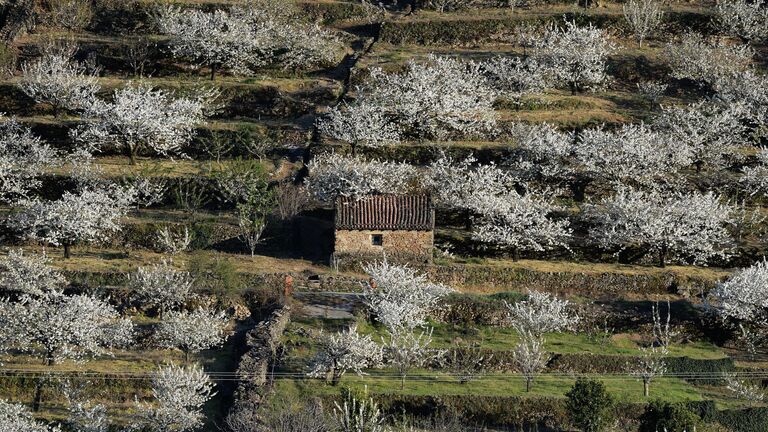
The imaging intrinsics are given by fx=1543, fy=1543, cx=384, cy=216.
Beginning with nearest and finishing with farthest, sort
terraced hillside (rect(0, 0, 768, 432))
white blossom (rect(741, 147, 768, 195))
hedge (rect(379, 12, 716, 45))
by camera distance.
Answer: terraced hillside (rect(0, 0, 768, 432)) → white blossom (rect(741, 147, 768, 195)) → hedge (rect(379, 12, 716, 45))

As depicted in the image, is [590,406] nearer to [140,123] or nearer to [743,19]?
[140,123]

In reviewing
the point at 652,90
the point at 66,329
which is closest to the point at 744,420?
the point at 66,329

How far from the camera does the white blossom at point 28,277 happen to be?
227 ft

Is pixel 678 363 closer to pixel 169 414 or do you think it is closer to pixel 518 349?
pixel 518 349

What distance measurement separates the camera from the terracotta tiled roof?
247 ft

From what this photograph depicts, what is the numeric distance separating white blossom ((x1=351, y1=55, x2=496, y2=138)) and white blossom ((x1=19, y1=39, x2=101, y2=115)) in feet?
50.0

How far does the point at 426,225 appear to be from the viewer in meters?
75.4

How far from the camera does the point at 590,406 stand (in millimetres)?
60094

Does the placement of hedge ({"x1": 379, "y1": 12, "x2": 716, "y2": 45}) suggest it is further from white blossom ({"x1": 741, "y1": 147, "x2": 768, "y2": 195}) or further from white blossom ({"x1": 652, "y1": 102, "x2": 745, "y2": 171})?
white blossom ({"x1": 741, "y1": 147, "x2": 768, "y2": 195})

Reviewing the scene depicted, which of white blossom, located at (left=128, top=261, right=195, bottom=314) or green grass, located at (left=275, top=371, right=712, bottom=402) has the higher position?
white blossom, located at (left=128, top=261, right=195, bottom=314)

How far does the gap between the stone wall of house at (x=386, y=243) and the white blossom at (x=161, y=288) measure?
28.2ft

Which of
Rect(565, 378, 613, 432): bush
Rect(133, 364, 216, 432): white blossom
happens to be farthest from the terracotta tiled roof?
Rect(565, 378, 613, 432): bush

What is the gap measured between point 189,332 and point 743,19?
4623 centimetres

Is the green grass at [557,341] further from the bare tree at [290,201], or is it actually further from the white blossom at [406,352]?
the bare tree at [290,201]
